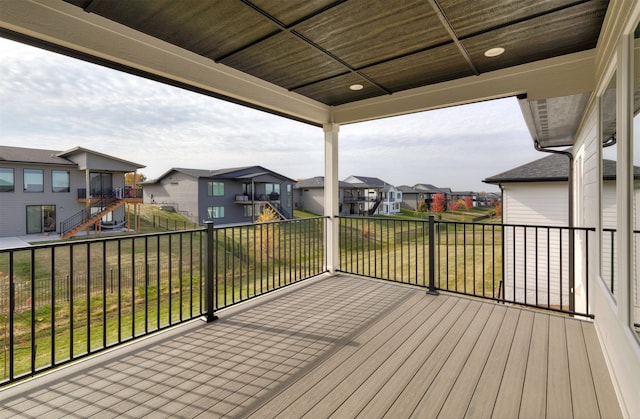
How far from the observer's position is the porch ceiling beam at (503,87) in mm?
2822

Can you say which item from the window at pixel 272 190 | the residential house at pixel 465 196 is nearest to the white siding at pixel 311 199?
the window at pixel 272 190

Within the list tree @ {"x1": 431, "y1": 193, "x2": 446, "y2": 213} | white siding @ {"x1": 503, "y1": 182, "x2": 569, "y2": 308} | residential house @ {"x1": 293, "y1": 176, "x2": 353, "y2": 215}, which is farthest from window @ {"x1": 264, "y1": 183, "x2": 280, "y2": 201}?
white siding @ {"x1": 503, "y1": 182, "x2": 569, "y2": 308}

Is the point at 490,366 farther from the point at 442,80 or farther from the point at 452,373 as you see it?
the point at 442,80

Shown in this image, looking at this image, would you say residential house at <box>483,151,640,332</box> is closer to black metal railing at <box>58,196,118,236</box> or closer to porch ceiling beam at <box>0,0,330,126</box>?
porch ceiling beam at <box>0,0,330,126</box>

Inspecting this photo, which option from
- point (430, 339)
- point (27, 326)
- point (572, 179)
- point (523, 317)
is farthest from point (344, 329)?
point (27, 326)

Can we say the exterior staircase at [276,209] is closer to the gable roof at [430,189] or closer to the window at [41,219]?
the gable roof at [430,189]

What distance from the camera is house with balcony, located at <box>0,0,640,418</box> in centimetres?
168

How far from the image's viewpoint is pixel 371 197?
67.8ft

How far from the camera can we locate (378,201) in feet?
64.4

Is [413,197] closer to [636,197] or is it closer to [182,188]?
[182,188]

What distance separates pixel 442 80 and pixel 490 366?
9.94 feet

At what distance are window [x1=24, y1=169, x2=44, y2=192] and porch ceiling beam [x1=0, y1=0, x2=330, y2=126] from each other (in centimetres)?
227

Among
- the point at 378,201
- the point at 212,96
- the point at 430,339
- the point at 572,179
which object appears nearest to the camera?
the point at 430,339

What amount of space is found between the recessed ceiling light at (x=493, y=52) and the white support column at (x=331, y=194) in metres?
2.26
